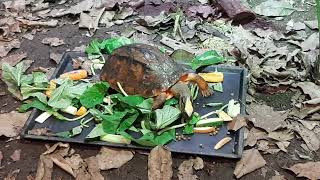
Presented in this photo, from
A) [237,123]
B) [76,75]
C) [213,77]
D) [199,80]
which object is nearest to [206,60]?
[213,77]

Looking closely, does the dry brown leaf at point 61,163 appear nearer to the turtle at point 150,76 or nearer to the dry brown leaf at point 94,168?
the dry brown leaf at point 94,168

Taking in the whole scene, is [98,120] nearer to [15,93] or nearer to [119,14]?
[15,93]

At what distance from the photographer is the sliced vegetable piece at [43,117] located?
→ 2.95m

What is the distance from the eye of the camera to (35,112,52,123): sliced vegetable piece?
295 cm

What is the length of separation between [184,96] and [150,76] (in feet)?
0.79

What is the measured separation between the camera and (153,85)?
295 cm

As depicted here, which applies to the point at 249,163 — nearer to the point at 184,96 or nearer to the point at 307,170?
the point at 307,170

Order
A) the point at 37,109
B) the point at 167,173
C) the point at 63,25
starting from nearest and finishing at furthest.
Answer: the point at 167,173 → the point at 37,109 → the point at 63,25

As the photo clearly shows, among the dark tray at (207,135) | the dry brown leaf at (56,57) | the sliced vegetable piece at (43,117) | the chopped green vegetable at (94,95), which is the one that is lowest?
the dry brown leaf at (56,57)

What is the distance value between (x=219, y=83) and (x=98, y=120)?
2.75 feet

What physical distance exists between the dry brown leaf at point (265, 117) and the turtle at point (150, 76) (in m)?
0.30

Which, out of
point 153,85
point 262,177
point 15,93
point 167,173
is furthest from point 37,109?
point 262,177

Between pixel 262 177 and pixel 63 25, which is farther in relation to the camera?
pixel 63 25

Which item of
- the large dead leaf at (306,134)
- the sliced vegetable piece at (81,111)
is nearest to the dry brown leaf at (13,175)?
the sliced vegetable piece at (81,111)
